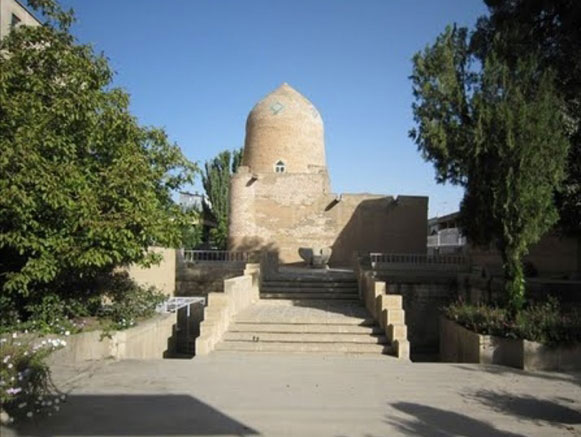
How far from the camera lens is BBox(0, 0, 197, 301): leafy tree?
6719 millimetres

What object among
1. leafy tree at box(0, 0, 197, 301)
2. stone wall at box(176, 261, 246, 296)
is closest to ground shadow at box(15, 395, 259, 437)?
leafy tree at box(0, 0, 197, 301)

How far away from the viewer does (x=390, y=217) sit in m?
25.6

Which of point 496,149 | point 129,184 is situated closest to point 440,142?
point 496,149

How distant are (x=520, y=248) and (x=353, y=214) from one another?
1721 centimetres

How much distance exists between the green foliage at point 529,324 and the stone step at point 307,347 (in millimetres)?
1654

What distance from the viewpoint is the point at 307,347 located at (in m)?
9.59

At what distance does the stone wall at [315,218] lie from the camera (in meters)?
25.5

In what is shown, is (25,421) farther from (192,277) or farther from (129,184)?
(192,277)

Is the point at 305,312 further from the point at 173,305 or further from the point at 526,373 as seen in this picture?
the point at 526,373

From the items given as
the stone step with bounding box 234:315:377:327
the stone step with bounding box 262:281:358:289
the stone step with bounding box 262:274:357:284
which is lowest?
the stone step with bounding box 234:315:377:327

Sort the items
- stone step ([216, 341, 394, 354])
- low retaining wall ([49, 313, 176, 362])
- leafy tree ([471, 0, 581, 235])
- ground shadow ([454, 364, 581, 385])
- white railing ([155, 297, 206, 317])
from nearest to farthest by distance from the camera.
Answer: ground shadow ([454, 364, 581, 385]) < low retaining wall ([49, 313, 176, 362]) < stone step ([216, 341, 394, 354]) < leafy tree ([471, 0, 581, 235]) < white railing ([155, 297, 206, 317])

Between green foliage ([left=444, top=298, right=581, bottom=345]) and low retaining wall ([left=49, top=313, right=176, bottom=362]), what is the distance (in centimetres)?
550

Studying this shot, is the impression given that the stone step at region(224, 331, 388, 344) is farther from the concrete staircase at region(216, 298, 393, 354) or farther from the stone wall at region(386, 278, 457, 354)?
the stone wall at region(386, 278, 457, 354)

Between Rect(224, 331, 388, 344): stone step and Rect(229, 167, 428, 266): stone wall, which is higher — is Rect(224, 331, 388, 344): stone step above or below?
below
